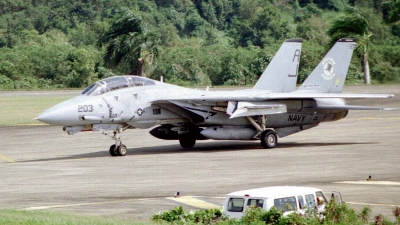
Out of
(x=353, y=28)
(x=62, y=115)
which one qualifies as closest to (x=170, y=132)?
(x=62, y=115)

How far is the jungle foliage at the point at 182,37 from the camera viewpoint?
175 feet

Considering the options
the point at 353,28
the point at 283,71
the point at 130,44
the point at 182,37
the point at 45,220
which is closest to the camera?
the point at 45,220

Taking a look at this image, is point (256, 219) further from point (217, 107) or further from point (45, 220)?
point (217, 107)

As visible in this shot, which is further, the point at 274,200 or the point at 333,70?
the point at 333,70

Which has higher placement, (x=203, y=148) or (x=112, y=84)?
(x=112, y=84)

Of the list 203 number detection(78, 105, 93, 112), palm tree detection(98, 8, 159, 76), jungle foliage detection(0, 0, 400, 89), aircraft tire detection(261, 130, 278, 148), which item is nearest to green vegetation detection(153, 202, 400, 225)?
203 number detection(78, 105, 93, 112)

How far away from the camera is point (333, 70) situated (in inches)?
1117

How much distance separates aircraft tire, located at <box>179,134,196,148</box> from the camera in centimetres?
2698

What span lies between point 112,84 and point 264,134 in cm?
561

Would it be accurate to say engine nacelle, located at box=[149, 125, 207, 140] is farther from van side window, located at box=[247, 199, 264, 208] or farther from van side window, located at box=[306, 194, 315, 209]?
van side window, located at box=[247, 199, 264, 208]

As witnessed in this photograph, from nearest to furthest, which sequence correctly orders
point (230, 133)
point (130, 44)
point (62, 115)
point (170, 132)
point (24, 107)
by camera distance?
point (62, 115) < point (230, 133) < point (170, 132) < point (24, 107) < point (130, 44)

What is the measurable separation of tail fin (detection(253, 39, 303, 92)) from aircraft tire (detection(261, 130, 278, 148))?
254cm

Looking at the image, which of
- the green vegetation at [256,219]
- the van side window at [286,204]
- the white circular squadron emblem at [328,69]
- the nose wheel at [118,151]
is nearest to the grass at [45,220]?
the green vegetation at [256,219]

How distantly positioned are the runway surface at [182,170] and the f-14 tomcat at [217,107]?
77cm
